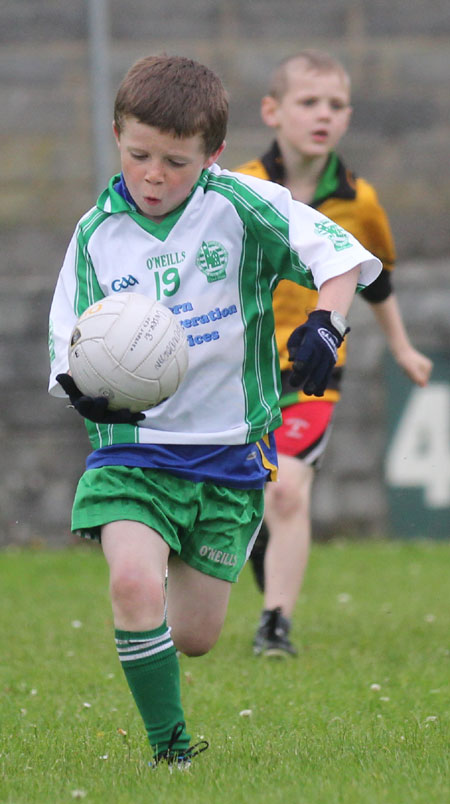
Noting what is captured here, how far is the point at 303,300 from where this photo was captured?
6.50 metres

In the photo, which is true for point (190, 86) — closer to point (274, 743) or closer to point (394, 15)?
point (274, 743)

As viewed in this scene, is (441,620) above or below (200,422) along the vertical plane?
below

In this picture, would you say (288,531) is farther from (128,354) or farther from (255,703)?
(128,354)

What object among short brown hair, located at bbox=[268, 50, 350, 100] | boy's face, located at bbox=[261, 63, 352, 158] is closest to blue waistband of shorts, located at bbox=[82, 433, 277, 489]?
boy's face, located at bbox=[261, 63, 352, 158]

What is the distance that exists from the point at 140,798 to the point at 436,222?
28.2ft

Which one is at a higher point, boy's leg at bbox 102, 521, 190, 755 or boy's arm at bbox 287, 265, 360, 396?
boy's arm at bbox 287, 265, 360, 396

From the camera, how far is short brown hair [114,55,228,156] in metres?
4.07

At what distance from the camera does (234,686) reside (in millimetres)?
5543

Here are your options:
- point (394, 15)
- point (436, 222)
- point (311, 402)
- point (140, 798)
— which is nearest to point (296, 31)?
point (394, 15)

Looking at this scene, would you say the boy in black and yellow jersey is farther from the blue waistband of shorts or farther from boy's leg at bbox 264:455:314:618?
the blue waistband of shorts

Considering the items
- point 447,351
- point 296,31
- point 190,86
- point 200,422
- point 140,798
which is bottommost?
point 447,351

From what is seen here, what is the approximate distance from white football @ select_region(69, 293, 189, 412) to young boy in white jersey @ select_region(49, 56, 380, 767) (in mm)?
56

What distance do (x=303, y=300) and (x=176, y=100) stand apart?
2495 mm

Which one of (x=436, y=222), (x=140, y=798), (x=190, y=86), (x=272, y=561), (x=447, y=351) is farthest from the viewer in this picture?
(x=436, y=222)
